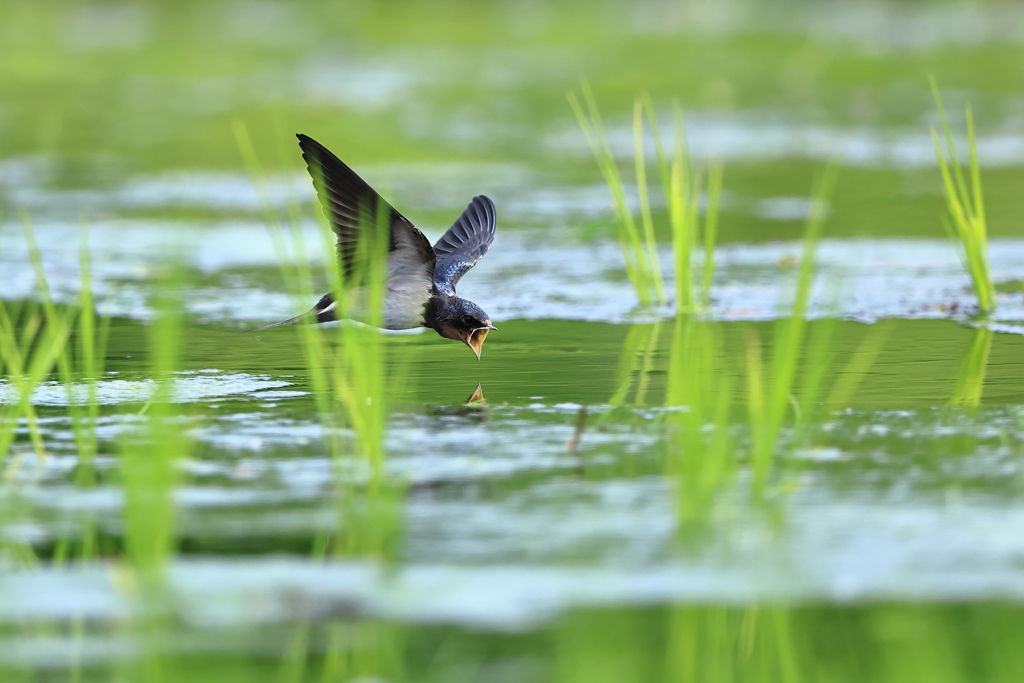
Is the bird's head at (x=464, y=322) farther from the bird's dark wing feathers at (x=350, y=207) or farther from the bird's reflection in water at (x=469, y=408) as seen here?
the bird's reflection in water at (x=469, y=408)

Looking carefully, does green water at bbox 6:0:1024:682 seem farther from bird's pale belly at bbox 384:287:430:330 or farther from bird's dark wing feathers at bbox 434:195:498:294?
bird's dark wing feathers at bbox 434:195:498:294

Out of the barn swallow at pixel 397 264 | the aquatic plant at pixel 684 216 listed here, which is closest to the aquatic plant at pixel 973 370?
the aquatic plant at pixel 684 216

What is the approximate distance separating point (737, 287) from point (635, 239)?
3.39 ft

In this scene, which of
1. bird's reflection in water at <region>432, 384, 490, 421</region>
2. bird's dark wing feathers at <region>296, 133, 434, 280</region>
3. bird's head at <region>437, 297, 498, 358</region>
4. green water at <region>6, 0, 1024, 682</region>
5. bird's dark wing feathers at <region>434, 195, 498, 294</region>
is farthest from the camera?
bird's dark wing feathers at <region>434, 195, 498, 294</region>

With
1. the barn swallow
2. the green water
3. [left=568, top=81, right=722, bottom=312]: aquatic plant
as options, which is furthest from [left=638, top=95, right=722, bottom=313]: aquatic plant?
the barn swallow

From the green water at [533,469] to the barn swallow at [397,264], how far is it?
21cm

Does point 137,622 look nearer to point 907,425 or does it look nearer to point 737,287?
point 907,425

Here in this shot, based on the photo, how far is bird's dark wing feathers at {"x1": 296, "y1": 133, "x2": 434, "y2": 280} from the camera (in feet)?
16.4

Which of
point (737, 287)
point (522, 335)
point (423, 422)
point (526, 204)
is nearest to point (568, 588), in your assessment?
point (423, 422)

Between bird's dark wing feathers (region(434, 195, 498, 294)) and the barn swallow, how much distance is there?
19cm

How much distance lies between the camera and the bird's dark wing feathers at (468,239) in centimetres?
593

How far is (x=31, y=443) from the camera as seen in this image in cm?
445

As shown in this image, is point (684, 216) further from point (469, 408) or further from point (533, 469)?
point (533, 469)

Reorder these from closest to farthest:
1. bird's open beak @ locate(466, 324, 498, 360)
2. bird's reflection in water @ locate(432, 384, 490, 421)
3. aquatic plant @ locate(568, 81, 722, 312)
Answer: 1. bird's reflection in water @ locate(432, 384, 490, 421)
2. bird's open beak @ locate(466, 324, 498, 360)
3. aquatic plant @ locate(568, 81, 722, 312)
